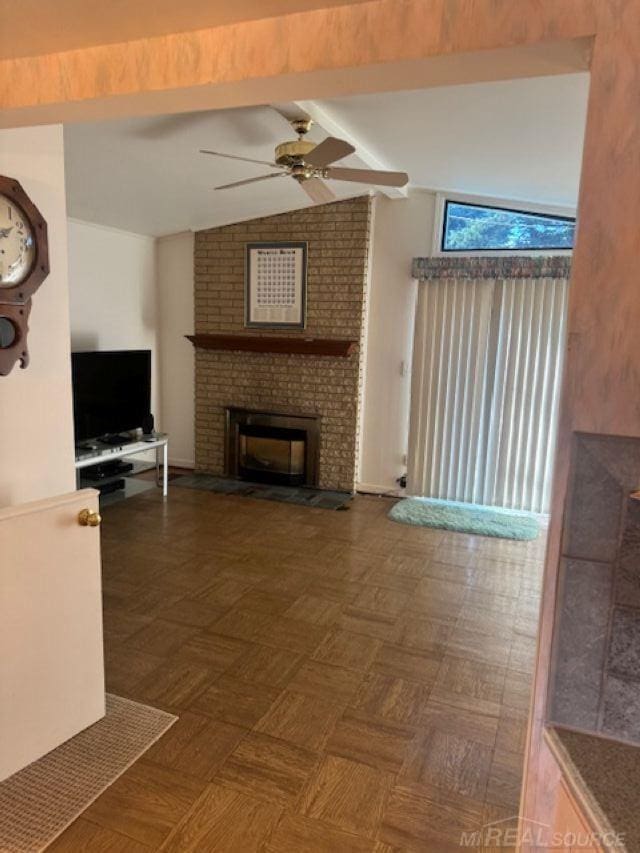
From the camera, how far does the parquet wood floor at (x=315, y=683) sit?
5.50ft

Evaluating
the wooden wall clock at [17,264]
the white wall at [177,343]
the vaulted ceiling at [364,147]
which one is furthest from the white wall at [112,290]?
the wooden wall clock at [17,264]

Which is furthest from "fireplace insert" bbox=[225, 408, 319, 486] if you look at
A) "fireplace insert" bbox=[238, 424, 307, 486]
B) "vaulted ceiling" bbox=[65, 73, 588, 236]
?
"vaulted ceiling" bbox=[65, 73, 588, 236]

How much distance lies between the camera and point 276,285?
516 centimetres

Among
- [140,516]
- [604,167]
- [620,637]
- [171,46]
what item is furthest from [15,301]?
[140,516]

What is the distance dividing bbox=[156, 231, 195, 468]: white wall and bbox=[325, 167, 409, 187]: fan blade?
115 inches

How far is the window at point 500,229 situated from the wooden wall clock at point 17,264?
363 cm

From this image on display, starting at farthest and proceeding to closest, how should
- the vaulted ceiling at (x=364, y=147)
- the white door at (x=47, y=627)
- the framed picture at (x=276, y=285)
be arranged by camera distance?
the framed picture at (x=276, y=285) < the vaulted ceiling at (x=364, y=147) < the white door at (x=47, y=627)

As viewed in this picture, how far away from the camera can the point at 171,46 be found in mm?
1242

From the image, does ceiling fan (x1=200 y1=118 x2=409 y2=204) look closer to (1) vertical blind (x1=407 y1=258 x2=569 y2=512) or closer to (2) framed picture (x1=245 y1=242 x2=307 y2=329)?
(1) vertical blind (x1=407 y1=258 x2=569 y2=512)

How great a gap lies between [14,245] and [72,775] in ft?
5.62

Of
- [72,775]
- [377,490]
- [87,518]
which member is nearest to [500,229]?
[377,490]

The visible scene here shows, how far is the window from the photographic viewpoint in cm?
447

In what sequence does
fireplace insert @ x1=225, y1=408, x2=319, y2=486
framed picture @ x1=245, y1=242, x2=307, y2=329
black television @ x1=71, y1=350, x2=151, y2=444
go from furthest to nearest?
fireplace insert @ x1=225, y1=408, x2=319, y2=486
framed picture @ x1=245, y1=242, x2=307, y2=329
black television @ x1=71, y1=350, x2=151, y2=444

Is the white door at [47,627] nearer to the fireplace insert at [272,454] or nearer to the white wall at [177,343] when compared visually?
the fireplace insert at [272,454]
